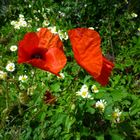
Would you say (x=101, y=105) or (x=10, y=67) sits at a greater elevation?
(x=101, y=105)

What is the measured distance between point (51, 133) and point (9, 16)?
2.67 m

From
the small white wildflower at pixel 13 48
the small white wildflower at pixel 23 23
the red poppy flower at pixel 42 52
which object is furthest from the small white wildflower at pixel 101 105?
the small white wildflower at pixel 23 23

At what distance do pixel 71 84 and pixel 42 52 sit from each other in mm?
519

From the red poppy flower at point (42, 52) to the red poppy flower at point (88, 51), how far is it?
104 millimetres

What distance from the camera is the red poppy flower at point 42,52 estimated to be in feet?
6.77

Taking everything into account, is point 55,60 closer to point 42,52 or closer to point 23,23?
point 42,52

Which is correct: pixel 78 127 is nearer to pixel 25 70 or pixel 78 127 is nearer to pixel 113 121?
pixel 113 121

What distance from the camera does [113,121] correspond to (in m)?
2.95

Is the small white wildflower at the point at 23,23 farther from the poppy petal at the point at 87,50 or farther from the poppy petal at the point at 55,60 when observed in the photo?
the poppy petal at the point at 87,50

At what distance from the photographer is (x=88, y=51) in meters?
2.03

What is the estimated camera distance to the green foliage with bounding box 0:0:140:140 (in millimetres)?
2578

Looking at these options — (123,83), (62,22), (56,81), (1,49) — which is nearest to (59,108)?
(56,81)

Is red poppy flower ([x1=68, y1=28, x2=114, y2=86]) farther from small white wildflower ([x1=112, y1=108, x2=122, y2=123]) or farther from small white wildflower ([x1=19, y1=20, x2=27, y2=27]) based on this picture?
small white wildflower ([x1=19, y1=20, x2=27, y2=27])

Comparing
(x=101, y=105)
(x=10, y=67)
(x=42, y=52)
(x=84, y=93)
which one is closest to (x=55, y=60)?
(x=42, y=52)
